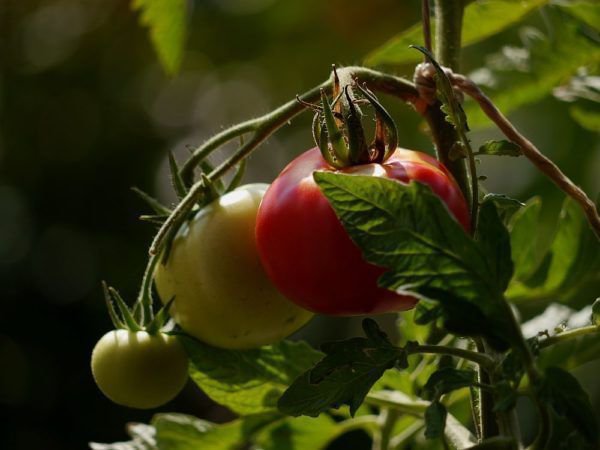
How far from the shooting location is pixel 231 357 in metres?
1.01

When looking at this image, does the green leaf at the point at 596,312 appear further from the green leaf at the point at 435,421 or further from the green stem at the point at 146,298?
the green stem at the point at 146,298

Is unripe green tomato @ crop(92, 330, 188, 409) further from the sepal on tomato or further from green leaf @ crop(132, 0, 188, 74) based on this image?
green leaf @ crop(132, 0, 188, 74)

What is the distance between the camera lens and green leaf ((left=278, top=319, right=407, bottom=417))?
0.77m

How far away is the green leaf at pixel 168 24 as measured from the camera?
1140 mm

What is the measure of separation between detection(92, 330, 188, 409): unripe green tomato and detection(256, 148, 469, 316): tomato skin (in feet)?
0.60

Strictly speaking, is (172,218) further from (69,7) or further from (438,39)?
(69,7)

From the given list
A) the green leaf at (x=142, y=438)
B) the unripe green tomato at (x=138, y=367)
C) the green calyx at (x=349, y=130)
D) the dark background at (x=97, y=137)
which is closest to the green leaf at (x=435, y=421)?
the green calyx at (x=349, y=130)

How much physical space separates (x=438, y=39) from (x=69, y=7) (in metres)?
2.15

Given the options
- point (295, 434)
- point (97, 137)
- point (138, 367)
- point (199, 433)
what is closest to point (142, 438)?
point (199, 433)

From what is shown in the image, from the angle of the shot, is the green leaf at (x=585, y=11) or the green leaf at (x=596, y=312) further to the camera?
the green leaf at (x=585, y=11)

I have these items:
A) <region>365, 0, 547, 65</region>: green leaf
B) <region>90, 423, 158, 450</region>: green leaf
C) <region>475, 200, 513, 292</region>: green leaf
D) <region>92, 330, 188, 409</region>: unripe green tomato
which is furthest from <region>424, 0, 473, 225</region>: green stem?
<region>90, 423, 158, 450</region>: green leaf

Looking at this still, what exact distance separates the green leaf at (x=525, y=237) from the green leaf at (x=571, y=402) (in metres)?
0.46

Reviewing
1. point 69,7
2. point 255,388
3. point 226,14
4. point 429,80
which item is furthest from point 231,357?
point 69,7

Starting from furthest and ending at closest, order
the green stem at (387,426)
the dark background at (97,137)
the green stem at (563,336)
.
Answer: the dark background at (97,137), the green stem at (387,426), the green stem at (563,336)
